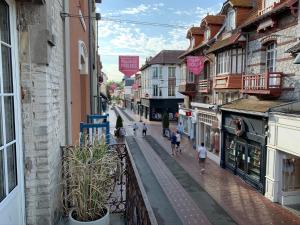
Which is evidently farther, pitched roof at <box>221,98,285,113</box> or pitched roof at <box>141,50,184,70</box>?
pitched roof at <box>141,50,184,70</box>

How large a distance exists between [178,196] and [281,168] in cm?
418

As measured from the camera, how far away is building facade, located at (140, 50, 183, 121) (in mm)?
38875

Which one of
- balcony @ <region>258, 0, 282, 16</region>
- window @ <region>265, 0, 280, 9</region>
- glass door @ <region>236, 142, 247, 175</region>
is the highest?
window @ <region>265, 0, 280, 9</region>

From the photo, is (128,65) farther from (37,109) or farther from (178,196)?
(37,109)

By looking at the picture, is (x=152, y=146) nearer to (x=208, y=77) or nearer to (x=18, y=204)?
(x=208, y=77)

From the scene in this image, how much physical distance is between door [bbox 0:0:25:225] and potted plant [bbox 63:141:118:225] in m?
0.71

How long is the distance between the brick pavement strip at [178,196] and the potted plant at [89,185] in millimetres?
5679

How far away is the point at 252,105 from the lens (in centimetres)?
1270

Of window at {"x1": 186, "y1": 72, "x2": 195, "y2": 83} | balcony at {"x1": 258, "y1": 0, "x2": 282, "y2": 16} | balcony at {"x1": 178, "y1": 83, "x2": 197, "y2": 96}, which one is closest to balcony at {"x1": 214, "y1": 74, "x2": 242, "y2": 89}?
balcony at {"x1": 258, "y1": 0, "x2": 282, "y2": 16}

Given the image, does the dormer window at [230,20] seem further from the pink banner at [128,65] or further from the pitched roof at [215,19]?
the pink banner at [128,65]

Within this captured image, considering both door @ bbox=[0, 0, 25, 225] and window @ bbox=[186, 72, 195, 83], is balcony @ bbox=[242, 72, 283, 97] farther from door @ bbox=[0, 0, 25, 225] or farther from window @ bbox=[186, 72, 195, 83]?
window @ bbox=[186, 72, 195, 83]

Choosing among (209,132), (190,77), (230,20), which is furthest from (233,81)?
(190,77)

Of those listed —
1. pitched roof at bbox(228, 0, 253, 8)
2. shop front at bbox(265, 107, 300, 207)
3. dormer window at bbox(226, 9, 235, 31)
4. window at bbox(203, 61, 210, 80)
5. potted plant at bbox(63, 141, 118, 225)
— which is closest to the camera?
potted plant at bbox(63, 141, 118, 225)

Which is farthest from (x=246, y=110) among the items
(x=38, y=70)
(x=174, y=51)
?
(x=174, y=51)
